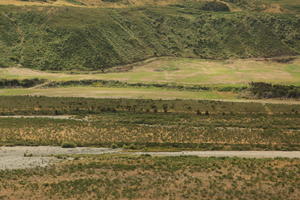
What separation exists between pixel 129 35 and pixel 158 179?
110686mm

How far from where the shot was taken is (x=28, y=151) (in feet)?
178

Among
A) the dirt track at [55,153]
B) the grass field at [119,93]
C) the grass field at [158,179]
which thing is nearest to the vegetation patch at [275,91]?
the grass field at [119,93]

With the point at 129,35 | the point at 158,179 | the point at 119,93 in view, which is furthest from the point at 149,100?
the point at 129,35

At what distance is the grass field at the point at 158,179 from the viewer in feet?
135

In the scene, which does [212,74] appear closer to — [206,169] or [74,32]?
[74,32]

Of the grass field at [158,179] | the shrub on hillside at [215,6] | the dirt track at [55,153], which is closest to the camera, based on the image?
the grass field at [158,179]

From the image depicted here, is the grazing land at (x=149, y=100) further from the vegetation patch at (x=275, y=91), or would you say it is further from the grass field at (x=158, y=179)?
the vegetation patch at (x=275, y=91)

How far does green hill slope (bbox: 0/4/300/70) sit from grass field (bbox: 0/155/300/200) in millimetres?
80649

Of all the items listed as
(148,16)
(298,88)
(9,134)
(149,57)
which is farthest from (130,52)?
(9,134)

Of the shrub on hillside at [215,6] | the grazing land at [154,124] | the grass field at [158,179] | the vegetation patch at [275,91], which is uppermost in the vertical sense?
the shrub on hillside at [215,6]

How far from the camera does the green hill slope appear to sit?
131m

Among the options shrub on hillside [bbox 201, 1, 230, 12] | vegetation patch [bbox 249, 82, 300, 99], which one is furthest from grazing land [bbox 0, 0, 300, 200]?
shrub on hillside [bbox 201, 1, 230, 12]

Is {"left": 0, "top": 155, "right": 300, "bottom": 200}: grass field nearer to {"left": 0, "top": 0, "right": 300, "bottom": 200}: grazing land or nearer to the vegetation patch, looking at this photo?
{"left": 0, "top": 0, "right": 300, "bottom": 200}: grazing land

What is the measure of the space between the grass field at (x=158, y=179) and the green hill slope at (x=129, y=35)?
8065cm
